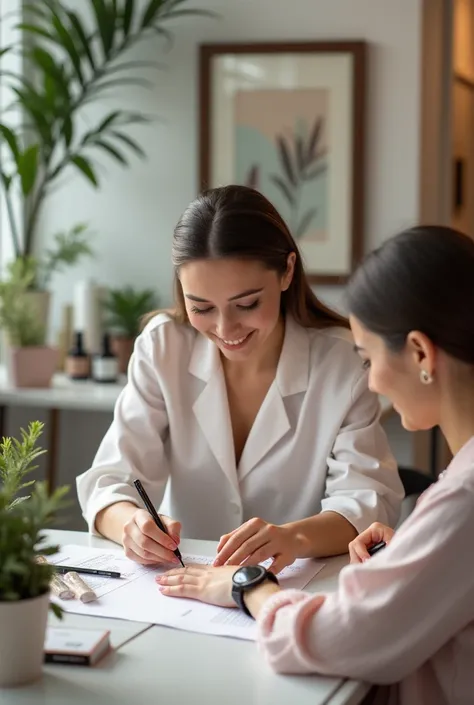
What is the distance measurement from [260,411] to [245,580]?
65 cm

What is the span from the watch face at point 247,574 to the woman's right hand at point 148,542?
195 millimetres

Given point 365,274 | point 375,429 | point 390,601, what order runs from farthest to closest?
point 375,429 < point 365,274 < point 390,601

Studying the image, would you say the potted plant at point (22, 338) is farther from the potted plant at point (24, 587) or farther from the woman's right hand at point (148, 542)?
the potted plant at point (24, 587)

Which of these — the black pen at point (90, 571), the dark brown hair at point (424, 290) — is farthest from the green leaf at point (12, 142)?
the dark brown hair at point (424, 290)

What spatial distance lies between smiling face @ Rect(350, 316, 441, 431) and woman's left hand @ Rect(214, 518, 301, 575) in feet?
1.28

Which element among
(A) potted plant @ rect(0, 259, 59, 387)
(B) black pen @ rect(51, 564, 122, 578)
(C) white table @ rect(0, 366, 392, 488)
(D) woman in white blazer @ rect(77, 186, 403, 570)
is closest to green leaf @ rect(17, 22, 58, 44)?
(A) potted plant @ rect(0, 259, 59, 387)

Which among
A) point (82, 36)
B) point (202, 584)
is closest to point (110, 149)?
point (82, 36)

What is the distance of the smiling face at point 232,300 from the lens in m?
1.88

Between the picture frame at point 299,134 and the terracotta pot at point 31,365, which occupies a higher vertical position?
the picture frame at point 299,134

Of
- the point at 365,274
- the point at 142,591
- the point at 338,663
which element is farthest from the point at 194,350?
the point at 338,663

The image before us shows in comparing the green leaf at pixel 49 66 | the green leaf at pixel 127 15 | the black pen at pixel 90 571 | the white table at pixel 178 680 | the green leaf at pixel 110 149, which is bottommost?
the black pen at pixel 90 571

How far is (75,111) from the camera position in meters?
3.79

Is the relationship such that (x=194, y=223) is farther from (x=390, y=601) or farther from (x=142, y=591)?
(x=390, y=601)

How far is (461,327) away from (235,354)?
30.6 inches
